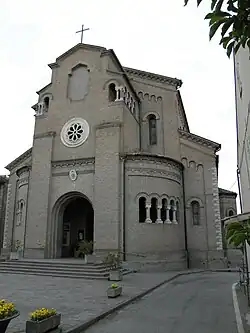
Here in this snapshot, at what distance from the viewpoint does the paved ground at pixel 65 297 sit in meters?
8.27

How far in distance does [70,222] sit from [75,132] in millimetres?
7909

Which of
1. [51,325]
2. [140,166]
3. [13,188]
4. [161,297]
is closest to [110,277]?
[161,297]

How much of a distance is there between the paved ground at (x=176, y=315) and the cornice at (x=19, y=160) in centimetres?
2120

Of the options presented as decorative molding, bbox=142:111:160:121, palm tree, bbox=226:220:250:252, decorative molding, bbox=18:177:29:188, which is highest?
decorative molding, bbox=142:111:160:121

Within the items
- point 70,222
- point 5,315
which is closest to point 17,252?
point 70,222

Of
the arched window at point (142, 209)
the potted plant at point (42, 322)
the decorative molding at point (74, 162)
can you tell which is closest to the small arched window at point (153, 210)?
the arched window at point (142, 209)

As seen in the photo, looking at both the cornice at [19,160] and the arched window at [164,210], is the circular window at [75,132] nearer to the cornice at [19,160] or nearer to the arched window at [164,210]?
the cornice at [19,160]

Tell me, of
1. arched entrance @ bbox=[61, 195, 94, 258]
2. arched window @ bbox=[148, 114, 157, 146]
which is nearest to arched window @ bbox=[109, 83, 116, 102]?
arched window @ bbox=[148, 114, 157, 146]

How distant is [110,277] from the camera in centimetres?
1680

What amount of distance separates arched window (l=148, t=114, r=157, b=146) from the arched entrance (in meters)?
8.26

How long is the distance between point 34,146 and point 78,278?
500 inches

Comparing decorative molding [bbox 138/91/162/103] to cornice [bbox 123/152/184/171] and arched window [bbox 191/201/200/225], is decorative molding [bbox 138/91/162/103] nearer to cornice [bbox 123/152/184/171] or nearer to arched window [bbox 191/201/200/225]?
cornice [bbox 123/152/184/171]

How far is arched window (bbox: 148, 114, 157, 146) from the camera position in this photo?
29264 mm

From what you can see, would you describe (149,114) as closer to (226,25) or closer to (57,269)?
(57,269)
